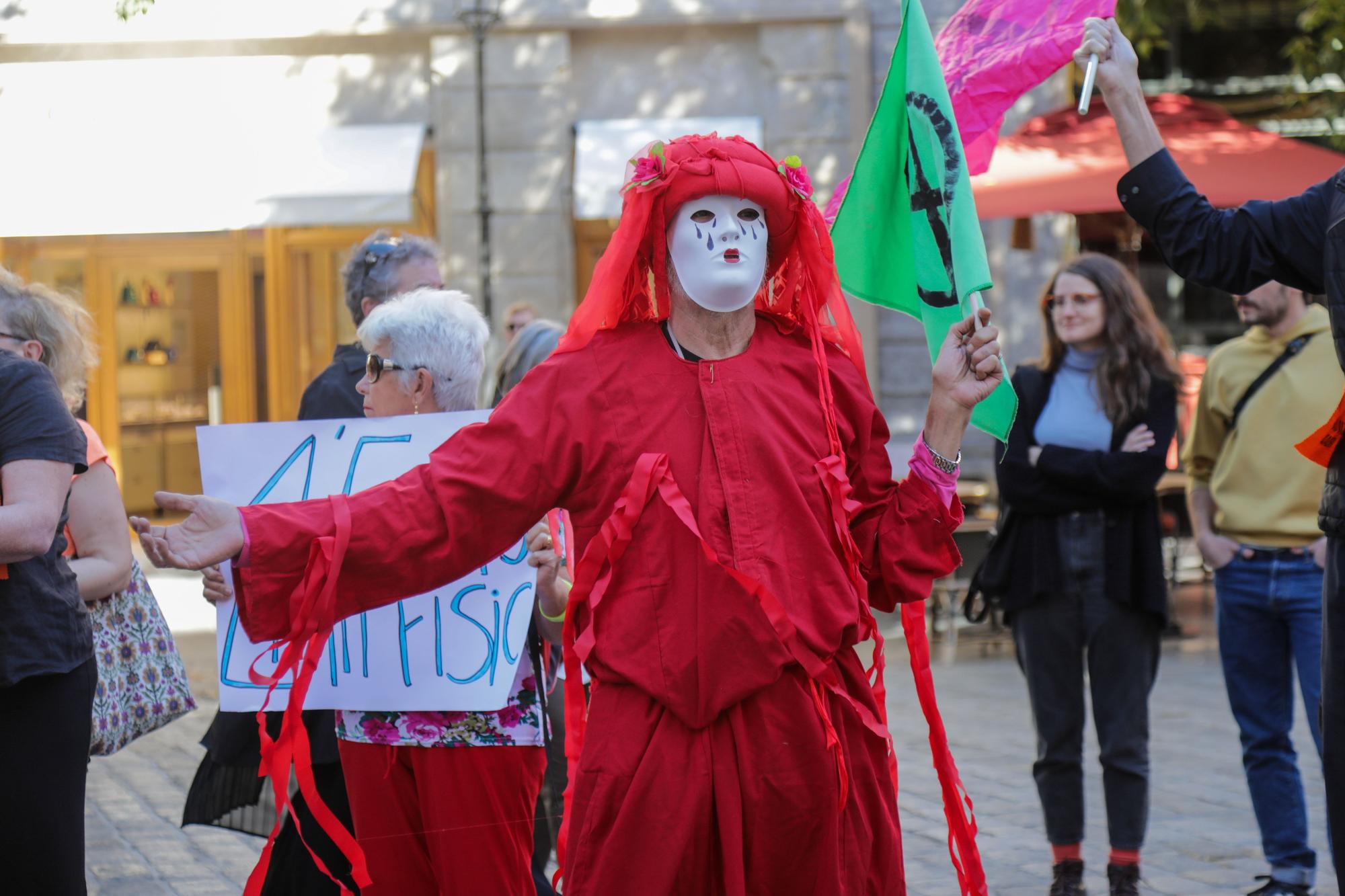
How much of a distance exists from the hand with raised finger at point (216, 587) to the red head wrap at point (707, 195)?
1008mm

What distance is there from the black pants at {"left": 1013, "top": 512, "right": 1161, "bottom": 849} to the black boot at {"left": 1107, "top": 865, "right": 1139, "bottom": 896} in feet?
0.21

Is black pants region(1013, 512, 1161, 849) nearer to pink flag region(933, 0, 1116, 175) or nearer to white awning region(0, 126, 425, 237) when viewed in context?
pink flag region(933, 0, 1116, 175)

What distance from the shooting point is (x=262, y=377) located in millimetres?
13367

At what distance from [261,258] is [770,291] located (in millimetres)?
10964

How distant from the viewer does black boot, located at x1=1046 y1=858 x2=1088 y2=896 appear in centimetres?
471

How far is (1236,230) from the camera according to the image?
3076mm

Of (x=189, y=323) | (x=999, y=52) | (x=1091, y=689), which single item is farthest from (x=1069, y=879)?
(x=189, y=323)

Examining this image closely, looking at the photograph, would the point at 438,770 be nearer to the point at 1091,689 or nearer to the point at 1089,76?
the point at 1089,76

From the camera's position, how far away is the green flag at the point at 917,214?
118 inches

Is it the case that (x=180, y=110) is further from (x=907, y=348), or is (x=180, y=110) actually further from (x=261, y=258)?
(x=907, y=348)

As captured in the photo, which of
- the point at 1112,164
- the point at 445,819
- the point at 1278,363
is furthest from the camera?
the point at 1112,164

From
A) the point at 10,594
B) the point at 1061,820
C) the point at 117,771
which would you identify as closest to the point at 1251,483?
the point at 1061,820

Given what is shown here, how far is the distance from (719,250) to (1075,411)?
250 cm

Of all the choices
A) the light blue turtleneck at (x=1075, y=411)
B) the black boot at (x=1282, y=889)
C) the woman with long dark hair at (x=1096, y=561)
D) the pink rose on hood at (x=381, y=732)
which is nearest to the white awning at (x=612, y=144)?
the light blue turtleneck at (x=1075, y=411)
